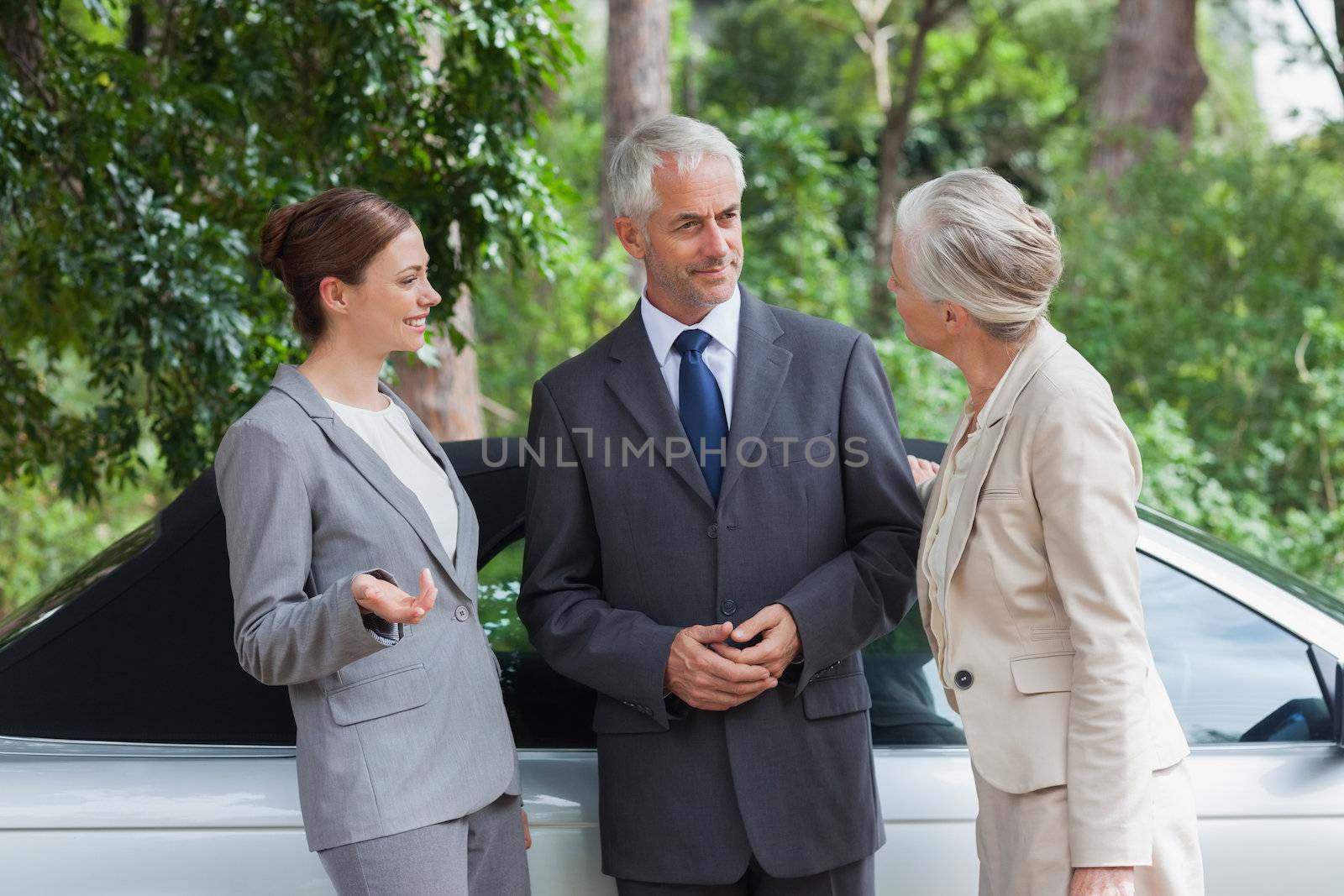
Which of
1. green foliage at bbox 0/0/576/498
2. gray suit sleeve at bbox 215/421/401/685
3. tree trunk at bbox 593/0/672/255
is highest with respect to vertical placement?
tree trunk at bbox 593/0/672/255

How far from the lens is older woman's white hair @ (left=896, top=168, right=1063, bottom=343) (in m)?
1.93

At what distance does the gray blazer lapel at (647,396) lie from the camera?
7.32ft

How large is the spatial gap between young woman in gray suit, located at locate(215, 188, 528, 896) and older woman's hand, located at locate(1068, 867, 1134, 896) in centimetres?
87

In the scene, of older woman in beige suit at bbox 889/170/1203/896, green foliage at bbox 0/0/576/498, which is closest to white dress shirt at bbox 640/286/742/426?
older woman in beige suit at bbox 889/170/1203/896

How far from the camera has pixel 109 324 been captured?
4.04 metres

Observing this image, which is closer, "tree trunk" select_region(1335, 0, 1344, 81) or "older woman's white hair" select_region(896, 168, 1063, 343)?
"older woman's white hair" select_region(896, 168, 1063, 343)

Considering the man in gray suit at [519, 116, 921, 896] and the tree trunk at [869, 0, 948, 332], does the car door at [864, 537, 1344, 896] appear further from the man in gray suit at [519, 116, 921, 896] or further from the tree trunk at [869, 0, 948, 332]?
the tree trunk at [869, 0, 948, 332]

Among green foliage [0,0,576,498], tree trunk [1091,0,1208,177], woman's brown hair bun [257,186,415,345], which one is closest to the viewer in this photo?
woman's brown hair bun [257,186,415,345]

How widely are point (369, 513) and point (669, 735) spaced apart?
0.65 metres

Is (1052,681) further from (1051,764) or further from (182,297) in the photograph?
(182,297)

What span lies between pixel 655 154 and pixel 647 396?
427mm

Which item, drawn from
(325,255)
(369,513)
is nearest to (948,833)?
(369,513)

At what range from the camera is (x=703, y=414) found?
2.29 meters

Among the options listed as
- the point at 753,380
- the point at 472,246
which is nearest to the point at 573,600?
the point at 753,380
